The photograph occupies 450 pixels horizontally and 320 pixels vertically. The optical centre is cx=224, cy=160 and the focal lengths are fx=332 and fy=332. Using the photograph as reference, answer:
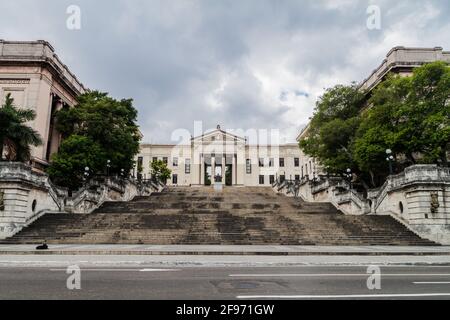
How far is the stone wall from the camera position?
2150cm

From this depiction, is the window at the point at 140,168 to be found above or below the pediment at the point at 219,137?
below

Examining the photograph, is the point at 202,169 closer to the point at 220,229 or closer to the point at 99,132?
the point at 99,132

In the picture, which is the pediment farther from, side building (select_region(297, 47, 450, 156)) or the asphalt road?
the asphalt road

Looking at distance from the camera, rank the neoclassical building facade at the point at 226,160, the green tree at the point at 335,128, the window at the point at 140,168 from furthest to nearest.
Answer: the neoclassical building facade at the point at 226,160 < the window at the point at 140,168 < the green tree at the point at 335,128

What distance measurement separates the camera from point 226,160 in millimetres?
83562

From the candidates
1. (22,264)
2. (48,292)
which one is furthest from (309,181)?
(48,292)

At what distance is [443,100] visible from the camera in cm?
2836

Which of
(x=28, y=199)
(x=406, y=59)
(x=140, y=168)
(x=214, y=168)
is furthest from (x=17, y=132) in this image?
(x=214, y=168)

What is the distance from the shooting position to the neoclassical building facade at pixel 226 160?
82750 mm

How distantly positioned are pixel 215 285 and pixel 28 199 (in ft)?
67.3

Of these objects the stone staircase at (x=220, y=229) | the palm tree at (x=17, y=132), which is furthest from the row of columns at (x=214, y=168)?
the palm tree at (x=17, y=132)

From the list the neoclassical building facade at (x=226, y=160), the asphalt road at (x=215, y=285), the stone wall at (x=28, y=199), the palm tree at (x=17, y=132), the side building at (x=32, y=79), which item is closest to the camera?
the asphalt road at (x=215, y=285)

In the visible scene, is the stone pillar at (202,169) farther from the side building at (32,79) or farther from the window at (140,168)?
the side building at (32,79)

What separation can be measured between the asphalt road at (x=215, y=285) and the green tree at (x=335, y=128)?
1154 inches
